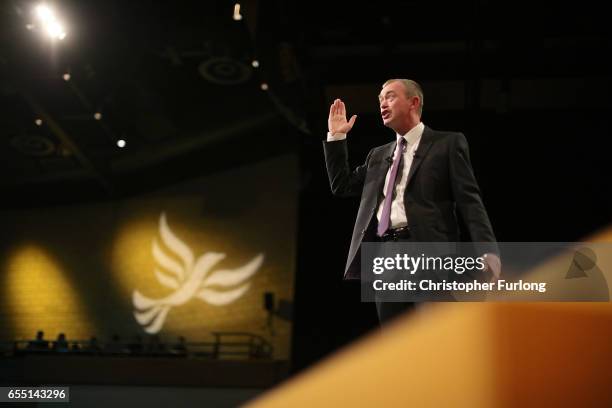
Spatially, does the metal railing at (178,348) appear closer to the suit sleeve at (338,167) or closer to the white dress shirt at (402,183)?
the suit sleeve at (338,167)

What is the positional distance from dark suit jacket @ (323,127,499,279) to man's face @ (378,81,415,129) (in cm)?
10

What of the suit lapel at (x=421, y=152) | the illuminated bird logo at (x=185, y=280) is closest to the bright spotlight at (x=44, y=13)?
the illuminated bird logo at (x=185, y=280)

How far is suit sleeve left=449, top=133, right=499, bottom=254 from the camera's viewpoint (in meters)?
1.99

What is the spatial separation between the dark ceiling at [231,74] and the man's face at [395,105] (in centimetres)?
402

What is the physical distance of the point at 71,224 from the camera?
11.7m

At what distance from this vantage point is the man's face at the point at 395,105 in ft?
7.39

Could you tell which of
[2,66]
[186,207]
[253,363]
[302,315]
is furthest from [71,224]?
[302,315]

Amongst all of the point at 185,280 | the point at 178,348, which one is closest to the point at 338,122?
the point at 178,348

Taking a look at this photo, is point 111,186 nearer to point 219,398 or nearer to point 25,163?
point 25,163

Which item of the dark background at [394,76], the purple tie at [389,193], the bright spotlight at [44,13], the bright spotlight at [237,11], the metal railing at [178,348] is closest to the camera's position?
the purple tie at [389,193]

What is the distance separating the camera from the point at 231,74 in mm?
9750

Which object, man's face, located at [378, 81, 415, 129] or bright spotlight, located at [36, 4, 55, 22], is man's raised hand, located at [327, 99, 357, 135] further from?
bright spotlight, located at [36, 4, 55, 22]

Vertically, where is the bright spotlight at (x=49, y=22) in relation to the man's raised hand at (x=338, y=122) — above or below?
above

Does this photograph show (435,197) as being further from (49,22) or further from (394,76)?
(49,22)
